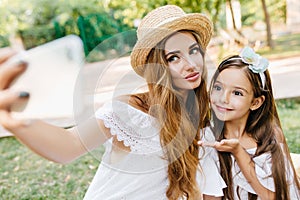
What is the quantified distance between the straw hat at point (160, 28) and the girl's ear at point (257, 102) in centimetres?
29

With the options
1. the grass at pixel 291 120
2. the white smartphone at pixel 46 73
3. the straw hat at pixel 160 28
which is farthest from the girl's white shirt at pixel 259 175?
the grass at pixel 291 120

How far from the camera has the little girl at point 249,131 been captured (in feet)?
5.24

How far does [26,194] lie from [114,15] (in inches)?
243

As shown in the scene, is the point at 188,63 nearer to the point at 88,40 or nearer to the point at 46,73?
the point at 46,73

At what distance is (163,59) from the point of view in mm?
1429

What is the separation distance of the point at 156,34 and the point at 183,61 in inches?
5.1

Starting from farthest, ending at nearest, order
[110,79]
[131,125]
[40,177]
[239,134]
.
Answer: [40,177] → [239,134] → [131,125] → [110,79]

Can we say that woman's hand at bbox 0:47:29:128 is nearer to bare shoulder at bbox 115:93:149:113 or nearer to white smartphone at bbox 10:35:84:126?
white smartphone at bbox 10:35:84:126

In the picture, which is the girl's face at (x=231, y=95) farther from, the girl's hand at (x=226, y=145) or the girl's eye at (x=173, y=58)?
the girl's eye at (x=173, y=58)

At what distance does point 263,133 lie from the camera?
1.72 m

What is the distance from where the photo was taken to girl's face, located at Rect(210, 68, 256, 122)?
5.21 feet

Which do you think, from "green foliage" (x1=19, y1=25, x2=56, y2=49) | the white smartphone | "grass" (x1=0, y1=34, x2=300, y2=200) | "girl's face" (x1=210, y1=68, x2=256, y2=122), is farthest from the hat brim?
"green foliage" (x1=19, y1=25, x2=56, y2=49)

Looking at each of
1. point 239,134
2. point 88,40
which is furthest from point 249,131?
point 88,40

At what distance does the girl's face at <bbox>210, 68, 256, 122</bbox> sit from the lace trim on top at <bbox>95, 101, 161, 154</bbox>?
265mm
